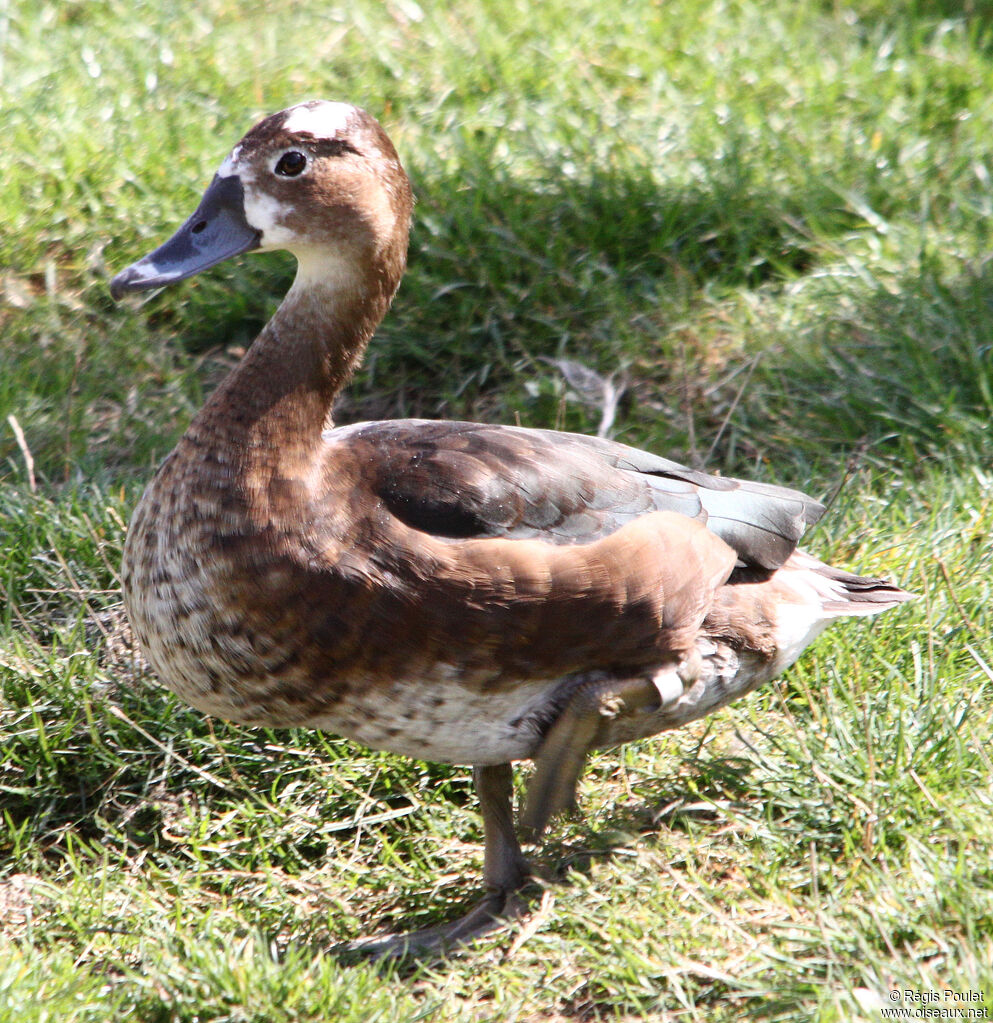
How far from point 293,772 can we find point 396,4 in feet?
11.8

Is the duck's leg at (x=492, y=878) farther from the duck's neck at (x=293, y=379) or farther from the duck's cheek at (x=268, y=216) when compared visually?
the duck's cheek at (x=268, y=216)

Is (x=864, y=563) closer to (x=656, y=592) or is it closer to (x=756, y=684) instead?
(x=756, y=684)

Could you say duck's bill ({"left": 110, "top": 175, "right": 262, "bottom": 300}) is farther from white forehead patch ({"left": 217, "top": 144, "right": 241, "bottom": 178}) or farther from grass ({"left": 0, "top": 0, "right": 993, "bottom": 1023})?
grass ({"left": 0, "top": 0, "right": 993, "bottom": 1023})

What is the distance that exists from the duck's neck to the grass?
847 millimetres

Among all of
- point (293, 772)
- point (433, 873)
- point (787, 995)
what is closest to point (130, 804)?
point (293, 772)

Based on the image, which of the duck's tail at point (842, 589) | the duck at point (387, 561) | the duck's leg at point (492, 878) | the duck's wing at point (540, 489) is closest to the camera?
the duck at point (387, 561)

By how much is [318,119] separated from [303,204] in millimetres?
186

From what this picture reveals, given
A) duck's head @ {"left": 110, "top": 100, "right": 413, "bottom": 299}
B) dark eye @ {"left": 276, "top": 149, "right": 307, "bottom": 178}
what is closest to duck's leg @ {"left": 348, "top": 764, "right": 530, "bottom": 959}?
duck's head @ {"left": 110, "top": 100, "right": 413, "bottom": 299}

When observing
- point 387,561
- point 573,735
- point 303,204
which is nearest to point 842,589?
point 573,735

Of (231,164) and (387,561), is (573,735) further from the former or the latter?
(231,164)

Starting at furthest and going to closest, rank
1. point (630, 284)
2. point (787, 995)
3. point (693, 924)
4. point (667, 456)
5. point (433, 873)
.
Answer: point (630, 284), point (667, 456), point (433, 873), point (693, 924), point (787, 995)

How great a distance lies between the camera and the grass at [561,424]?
2672 millimetres

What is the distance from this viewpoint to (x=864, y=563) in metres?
3.62

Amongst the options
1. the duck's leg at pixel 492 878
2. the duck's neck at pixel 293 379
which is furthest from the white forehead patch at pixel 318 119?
the duck's leg at pixel 492 878
